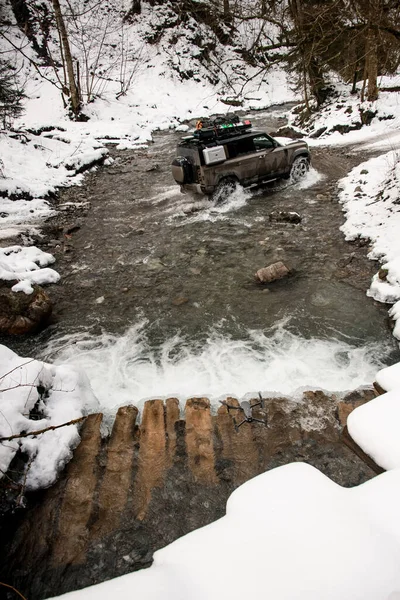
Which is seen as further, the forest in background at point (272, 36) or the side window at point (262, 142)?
the side window at point (262, 142)

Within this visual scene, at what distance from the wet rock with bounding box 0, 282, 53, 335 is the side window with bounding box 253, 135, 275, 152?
270 inches

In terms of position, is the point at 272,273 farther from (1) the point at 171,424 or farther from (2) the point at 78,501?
(2) the point at 78,501

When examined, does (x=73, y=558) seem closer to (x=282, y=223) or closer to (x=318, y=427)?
(x=318, y=427)

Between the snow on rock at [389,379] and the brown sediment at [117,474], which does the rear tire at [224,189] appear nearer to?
the brown sediment at [117,474]

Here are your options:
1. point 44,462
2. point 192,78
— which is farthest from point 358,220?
point 192,78

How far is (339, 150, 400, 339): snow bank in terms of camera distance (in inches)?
226

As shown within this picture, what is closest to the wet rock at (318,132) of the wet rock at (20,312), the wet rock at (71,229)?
the wet rock at (71,229)

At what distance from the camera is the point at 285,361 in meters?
4.75

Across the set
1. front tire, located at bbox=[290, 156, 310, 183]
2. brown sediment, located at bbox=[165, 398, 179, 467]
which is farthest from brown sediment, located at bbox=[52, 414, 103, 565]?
front tire, located at bbox=[290, 156, 310, 183]

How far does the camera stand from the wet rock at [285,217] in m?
8.45

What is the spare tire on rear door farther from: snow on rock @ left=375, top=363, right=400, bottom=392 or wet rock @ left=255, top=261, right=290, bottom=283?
snow on rock @ left=375, top=363, right=400, bottom=392

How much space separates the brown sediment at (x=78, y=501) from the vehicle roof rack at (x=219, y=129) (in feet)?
24.2

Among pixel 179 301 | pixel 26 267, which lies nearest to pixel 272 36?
pixel 179 301

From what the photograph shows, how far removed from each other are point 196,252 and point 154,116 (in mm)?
18721
